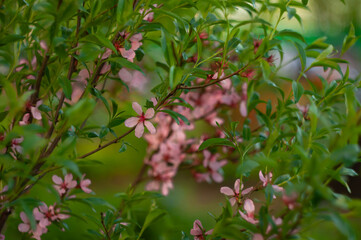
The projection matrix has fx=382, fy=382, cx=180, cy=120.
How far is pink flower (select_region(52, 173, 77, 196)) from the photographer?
0.75 m

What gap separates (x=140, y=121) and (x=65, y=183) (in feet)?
0.66

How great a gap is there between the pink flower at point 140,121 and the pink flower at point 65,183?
0.55ft

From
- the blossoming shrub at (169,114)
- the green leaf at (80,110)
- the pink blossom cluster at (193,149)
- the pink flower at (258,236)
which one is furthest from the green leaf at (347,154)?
the pink blossom cluster at (193,149)

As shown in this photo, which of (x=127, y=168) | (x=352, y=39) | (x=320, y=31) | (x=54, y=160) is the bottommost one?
(x=127, y=168)

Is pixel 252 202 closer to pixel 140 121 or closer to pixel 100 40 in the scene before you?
pixel 140 121

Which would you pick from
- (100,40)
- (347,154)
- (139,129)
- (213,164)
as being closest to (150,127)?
(139,129)

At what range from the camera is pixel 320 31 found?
15.3ft

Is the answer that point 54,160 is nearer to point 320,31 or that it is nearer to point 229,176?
point 229,176

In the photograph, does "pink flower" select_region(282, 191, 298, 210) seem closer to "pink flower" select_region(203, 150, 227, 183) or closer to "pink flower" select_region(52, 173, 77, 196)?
"pink flower" select_region(52, 173, 77, 196)

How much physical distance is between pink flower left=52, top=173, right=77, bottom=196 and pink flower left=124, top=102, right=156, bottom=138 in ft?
0.55

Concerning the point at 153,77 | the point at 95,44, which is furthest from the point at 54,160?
the point at 153,77

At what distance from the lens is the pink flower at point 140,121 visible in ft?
2.26

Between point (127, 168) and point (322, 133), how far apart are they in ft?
6.71

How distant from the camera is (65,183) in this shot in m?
0.75
